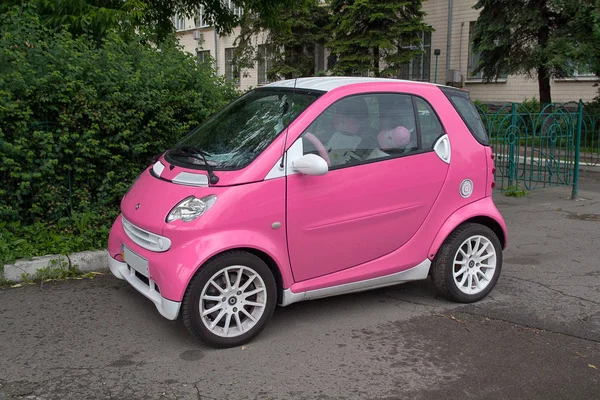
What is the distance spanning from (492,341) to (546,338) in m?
0.42

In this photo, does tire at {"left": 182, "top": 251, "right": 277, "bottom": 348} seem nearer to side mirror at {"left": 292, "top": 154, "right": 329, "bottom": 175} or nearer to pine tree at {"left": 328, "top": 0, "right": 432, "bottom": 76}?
side mirror at {"left": 292, "top": 154, "right": 329, "bottom": 175}

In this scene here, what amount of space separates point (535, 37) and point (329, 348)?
60.2 feet

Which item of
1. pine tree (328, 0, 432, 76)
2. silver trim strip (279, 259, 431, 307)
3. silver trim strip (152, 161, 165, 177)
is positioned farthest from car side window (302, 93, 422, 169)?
pine tree (328, 0, 432, 76)

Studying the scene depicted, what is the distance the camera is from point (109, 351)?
4246 millimetres

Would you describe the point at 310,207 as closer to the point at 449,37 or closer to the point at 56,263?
the point at 56,263

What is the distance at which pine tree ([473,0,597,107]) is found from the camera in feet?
58.3

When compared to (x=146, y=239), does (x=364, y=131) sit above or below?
above

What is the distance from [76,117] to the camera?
6121mm

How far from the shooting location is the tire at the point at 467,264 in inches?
200

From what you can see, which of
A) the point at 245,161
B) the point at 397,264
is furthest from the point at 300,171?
the point at 397,264

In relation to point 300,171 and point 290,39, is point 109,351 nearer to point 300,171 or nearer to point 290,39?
point 300,171

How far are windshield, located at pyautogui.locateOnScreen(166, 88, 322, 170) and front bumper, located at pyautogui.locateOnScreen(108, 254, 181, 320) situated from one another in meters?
0.91

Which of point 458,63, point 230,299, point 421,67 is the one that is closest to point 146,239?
point 230,299

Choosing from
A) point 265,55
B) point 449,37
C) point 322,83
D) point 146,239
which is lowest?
point 146,239
